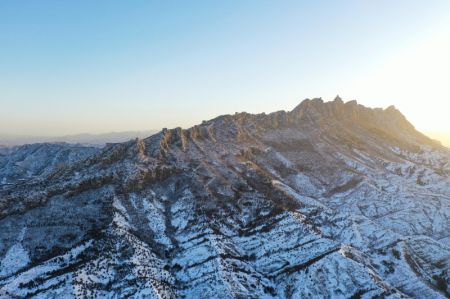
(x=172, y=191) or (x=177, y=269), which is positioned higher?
(x=172, y=191)

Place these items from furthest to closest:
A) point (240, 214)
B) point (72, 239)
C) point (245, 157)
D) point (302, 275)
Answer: point (245, 157), point (240, 214), point (72, 239), point (302, 275)

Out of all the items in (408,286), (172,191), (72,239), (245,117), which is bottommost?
(408,286)

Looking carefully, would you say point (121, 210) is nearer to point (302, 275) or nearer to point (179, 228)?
point (179, 228)

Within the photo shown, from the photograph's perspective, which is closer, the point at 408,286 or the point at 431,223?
the point at 408,286

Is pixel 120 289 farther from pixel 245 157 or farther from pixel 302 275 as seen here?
pixel 245 157

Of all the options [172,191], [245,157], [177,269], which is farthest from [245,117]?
[177,269]

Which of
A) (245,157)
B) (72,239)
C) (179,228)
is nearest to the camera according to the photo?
(72,239)
